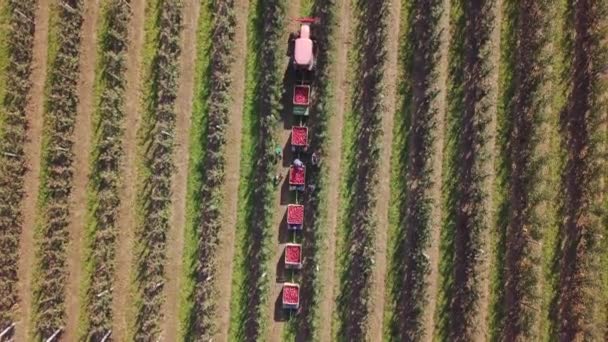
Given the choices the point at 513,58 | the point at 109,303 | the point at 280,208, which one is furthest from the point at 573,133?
the point at 109,303

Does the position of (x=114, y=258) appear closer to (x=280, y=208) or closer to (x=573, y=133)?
(x=280, y=208)

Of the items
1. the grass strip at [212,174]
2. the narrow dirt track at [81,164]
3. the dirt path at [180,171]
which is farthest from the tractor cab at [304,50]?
the narrow dirt track at [81,164]

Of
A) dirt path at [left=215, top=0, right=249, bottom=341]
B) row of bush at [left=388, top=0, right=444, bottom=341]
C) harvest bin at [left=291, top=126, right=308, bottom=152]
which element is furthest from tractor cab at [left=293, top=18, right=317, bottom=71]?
row of bush at [left=388, top=0, right=444, bottom=341]

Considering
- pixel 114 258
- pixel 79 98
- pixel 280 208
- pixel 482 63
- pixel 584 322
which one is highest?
pixel 482 63

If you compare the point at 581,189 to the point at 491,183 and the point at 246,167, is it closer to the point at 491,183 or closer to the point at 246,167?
the point at 491,183

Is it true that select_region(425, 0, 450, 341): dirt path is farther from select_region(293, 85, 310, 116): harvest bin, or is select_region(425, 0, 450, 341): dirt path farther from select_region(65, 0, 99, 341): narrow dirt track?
select_region(65, 0, 99, 341): narrow dirt track

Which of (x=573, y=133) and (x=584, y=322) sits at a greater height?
(x=573, y=133)

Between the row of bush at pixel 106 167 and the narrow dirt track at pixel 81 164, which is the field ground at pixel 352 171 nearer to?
the narrow dirt track at pixel 81 164
